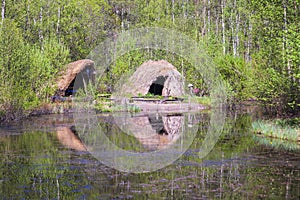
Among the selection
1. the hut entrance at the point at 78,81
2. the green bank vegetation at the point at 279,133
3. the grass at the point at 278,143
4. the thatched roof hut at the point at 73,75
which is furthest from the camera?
the hut entrance at the point at 78,81

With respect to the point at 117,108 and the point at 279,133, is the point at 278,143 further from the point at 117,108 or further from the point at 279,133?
the point at 117,108

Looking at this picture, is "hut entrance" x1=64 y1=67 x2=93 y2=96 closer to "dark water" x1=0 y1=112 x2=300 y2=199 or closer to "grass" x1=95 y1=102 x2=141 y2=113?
"grass" x1=95 y1=102 x2=141 y2=113

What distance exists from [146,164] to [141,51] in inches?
1431

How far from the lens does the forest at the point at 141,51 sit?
21094 millimetres

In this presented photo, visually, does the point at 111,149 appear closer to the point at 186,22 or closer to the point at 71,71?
the point at 71,71

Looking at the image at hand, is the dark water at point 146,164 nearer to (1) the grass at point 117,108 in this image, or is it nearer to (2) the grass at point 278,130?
(2) the grass at point 278,130

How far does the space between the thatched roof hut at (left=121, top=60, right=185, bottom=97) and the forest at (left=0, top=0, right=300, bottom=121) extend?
6.91 feet

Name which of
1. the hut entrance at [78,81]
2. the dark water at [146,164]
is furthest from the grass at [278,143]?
the hut entrance at [78,81]

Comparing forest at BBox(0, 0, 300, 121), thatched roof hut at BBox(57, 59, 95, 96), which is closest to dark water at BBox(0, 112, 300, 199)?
forest at BBox(0, 0, 300, 121)

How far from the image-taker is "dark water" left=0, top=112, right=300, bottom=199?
11602 mm

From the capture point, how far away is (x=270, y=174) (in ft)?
43.6

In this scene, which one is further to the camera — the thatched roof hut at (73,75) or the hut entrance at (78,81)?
the hut entrance at (78,81)

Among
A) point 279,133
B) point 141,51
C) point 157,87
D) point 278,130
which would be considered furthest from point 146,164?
point 141,51

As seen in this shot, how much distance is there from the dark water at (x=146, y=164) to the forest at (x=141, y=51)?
8.30ft
